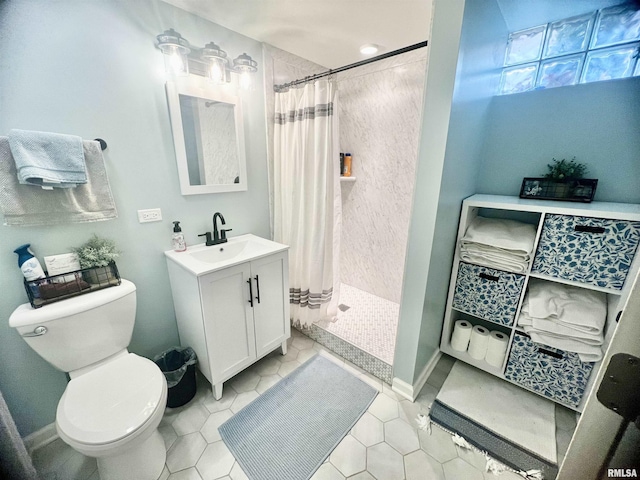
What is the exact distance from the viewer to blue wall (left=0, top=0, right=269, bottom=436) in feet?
3.64

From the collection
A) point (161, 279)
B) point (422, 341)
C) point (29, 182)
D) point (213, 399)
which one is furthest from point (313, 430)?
point (29, 182)

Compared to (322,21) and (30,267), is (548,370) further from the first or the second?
(30,267)

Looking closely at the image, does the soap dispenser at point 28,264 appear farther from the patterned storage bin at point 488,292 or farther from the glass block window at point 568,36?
the glass block window at point 568,36

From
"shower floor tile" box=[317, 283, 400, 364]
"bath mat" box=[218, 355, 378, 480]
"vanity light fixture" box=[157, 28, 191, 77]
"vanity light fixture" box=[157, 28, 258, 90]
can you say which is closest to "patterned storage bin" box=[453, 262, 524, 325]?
"shower floor tile" box=[317, 283, 400, 364]

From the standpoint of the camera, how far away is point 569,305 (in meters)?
1.36

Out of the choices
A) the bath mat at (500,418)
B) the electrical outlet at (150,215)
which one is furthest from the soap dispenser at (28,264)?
the bath mat at (500,418)

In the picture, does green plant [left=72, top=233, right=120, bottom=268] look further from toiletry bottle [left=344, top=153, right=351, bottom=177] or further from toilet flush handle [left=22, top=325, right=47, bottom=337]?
toiletry bottle [left=344, top=153, right=351, bottom=177]

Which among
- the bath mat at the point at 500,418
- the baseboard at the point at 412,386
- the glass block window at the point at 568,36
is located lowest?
the bath mat at the point at 500,418

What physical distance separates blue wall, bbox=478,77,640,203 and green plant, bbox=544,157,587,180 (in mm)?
32

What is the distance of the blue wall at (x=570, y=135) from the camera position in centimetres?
134

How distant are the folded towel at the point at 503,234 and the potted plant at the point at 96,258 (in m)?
2.09

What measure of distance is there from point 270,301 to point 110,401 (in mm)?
929

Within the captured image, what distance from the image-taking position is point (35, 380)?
1.30 m

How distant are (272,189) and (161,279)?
108 centimetres
